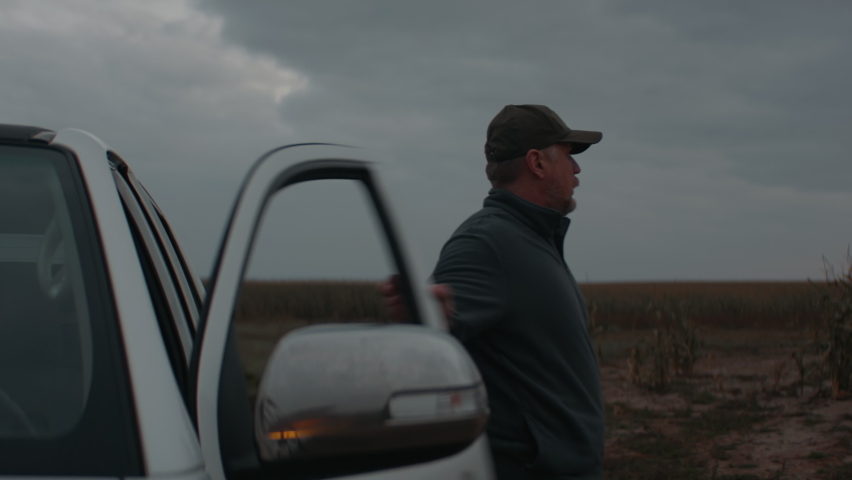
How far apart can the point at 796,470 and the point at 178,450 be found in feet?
25.7

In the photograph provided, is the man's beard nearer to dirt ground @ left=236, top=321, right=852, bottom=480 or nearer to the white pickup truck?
the white pickup truck

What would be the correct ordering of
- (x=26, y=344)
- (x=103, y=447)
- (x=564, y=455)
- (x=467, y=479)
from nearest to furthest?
(x=103, y=447), (x=26, y=344), (x=467, y=479), (x=564, y=455)

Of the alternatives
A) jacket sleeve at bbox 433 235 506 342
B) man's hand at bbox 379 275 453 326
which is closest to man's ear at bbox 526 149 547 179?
jacket sleeve at bbox 433 235 506 342

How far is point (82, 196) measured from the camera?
1279mm

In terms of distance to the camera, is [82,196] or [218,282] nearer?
[218,282]

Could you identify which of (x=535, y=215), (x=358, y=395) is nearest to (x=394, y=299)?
(x=358, y=395)

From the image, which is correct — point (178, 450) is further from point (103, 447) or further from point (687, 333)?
point (687, 333)

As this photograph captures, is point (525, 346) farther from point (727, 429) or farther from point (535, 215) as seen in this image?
point (727, 429)

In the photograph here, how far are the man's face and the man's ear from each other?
0.03 meters

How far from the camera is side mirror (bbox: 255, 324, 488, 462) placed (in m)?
1.06

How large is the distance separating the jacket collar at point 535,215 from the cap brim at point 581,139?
39 cm

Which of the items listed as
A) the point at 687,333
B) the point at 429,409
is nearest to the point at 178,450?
the point at 429,409

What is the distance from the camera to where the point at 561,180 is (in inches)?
124

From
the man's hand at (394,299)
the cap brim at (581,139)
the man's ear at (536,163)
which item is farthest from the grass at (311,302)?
the cap brim at (581,139)
